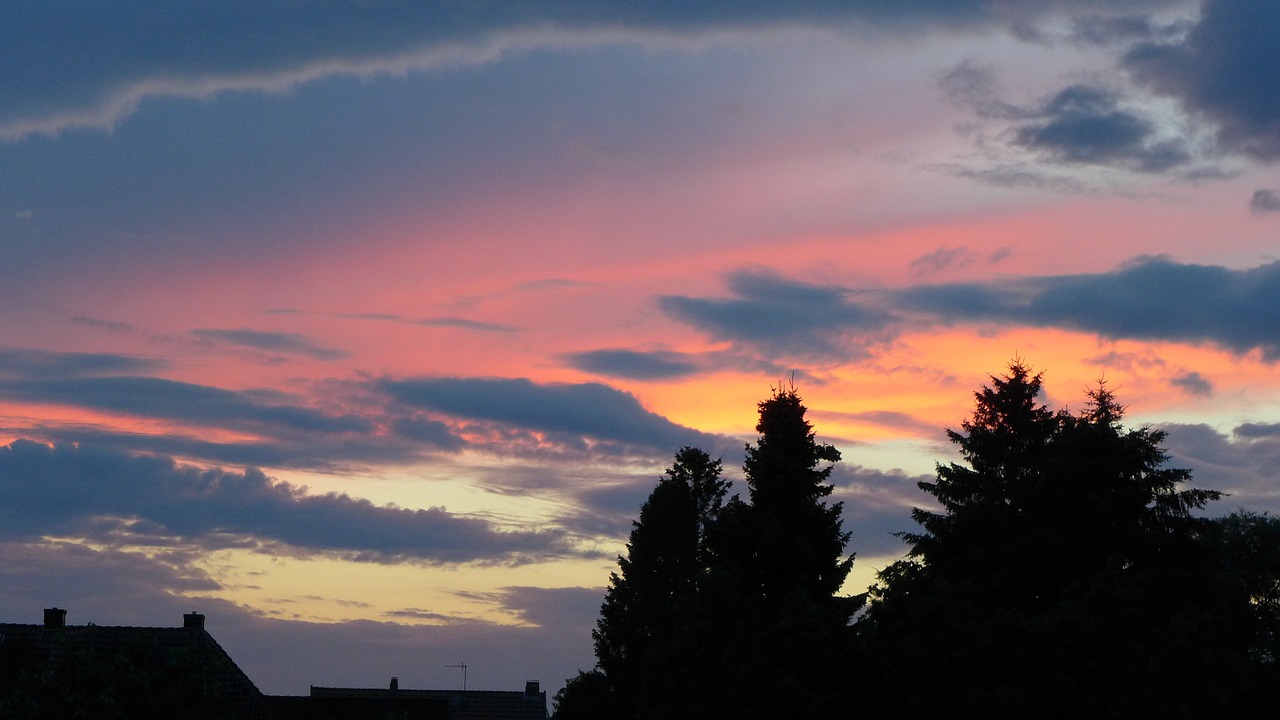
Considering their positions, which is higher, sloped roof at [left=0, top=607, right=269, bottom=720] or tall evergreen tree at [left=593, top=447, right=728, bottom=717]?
tall evergreen tree at [left=593, top=447, right=728, bottom=717]

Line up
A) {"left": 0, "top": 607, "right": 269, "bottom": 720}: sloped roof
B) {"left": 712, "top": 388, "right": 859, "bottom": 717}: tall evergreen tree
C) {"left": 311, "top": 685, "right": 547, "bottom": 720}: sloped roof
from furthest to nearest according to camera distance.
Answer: {"left": 311, "top": 685, "right": 547, "bottom": 720}: sloped roof
{"left": 712, "top": 388, "right": 859, "bottom": 717}: tall evergreen tree
{"left": 0, "top": 607, "right": 269, "bottom": 720}: sloped roof

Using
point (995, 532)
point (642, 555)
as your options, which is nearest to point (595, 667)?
point (642, 555)

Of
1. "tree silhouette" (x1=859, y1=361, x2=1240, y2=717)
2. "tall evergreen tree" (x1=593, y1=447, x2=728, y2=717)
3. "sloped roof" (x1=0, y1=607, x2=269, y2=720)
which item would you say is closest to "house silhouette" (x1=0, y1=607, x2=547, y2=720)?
"sloped roof" (x1=0, y1=607, x2=269, y2=720)

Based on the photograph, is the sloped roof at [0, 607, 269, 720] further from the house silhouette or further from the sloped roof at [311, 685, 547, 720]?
the sloped roof at [311, 685, 547, 720]

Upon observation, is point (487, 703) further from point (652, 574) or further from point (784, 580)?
point (784, 580)

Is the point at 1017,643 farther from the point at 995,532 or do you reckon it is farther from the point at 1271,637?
the point at 1271,637

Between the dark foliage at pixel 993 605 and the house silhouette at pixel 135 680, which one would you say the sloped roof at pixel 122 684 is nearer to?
the house silhouette at pixel 135 680

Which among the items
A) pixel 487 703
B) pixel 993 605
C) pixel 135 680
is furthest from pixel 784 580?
pixel 487 703

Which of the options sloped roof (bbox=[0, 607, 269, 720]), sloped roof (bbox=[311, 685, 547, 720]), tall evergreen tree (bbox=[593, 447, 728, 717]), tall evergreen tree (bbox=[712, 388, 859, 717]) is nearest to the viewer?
sloped roof (bbox=[0, 607, 269, 720])

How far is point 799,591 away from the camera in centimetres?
4788

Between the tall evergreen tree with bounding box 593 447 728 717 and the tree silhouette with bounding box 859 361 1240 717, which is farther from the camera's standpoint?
the tall evergreen tree with bounding box 593 447 728 717

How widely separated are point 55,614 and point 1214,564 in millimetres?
49493

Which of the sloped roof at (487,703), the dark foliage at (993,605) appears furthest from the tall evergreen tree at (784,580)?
the sloped roof at (487,703)

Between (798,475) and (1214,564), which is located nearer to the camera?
(798,475)
